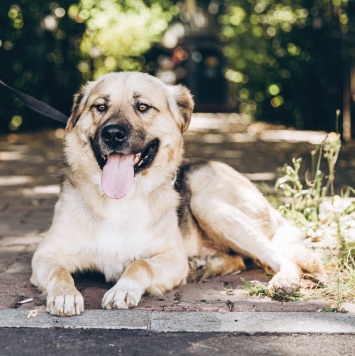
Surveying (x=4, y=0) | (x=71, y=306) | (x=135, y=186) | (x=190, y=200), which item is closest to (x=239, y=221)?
(x=190, y=200)

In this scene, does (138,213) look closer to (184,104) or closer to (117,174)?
(117,174)

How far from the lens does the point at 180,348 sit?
3451 millimetres

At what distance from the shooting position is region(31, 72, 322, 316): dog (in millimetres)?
4586

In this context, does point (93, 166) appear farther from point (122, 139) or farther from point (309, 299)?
point (309, 299)

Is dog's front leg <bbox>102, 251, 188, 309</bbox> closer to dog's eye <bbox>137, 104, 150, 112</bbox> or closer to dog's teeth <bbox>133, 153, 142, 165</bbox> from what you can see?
dog's teeth <bbox>133, 153, 142, 165</bbox>

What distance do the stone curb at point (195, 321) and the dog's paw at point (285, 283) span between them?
473mm

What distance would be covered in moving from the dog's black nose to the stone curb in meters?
A: 1.12

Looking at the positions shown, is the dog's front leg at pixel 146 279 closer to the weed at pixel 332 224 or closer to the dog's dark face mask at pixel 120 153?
the dog's dark face mask at pixel 120 153

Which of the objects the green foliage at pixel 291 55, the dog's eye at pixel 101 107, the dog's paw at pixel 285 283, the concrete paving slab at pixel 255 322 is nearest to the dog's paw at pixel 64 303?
the concrete paving slab at pixel 255 322

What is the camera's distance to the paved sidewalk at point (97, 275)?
396 centimetres

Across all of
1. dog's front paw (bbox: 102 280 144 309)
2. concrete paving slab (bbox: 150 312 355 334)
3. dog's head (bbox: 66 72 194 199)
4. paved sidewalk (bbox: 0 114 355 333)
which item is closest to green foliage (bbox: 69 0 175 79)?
paved sidewalk (bbox: 0 114 355 333)

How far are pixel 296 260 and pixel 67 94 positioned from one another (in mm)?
15398

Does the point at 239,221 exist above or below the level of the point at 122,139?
below

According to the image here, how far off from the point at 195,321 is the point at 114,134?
134 cm
